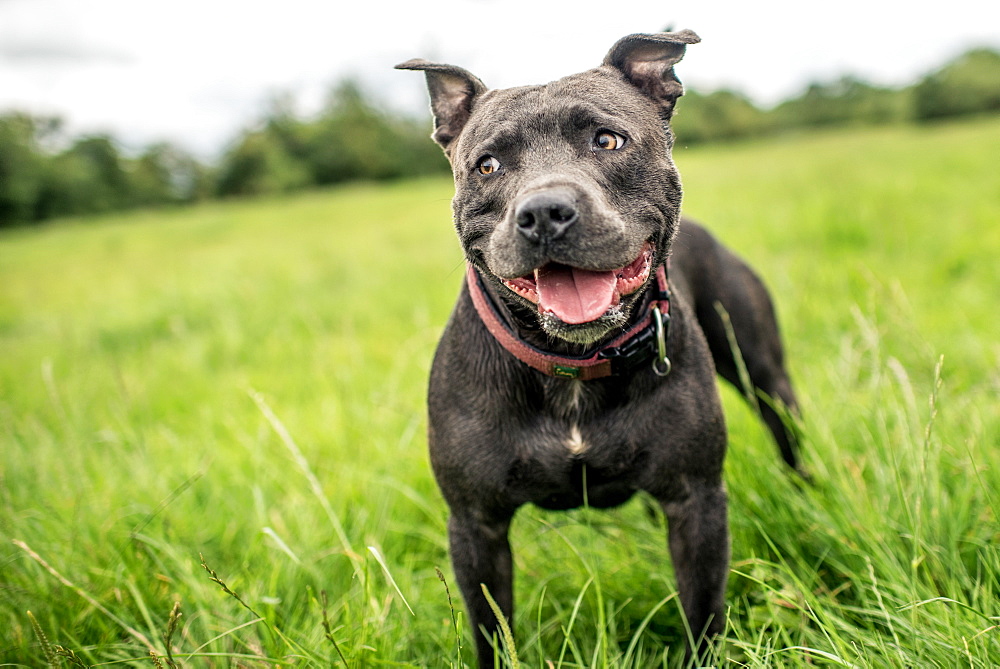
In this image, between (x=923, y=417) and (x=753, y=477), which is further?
(x=923, y=417)

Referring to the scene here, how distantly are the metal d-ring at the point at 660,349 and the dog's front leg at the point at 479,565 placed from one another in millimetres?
739

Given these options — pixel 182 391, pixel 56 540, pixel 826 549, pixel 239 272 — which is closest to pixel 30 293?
pixel 239 272

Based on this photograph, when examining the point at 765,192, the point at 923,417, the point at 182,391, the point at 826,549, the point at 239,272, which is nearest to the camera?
the point at 826,549

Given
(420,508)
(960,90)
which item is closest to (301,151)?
(960,90)

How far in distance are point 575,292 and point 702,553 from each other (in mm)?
987

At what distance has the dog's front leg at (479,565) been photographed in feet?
7.95

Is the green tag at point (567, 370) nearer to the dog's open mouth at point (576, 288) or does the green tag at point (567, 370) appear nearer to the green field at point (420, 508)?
the dog's open mouth at point (576, 288)

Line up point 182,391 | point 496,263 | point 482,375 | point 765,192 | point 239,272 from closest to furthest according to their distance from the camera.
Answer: point 496,263 < point 482,375 < point 182,391 < point 239,272 < point 765,192

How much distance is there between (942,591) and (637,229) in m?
1.53

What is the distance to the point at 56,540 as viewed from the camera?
3.12m

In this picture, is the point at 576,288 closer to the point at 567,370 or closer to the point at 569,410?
the point at 567,370

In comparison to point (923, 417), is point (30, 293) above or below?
below

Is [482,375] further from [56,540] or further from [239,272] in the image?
[239,272]

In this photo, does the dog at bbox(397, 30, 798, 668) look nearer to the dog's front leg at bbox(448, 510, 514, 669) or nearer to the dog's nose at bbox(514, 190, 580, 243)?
the dog's front leg at bbox(448, 510, 514, 669)
